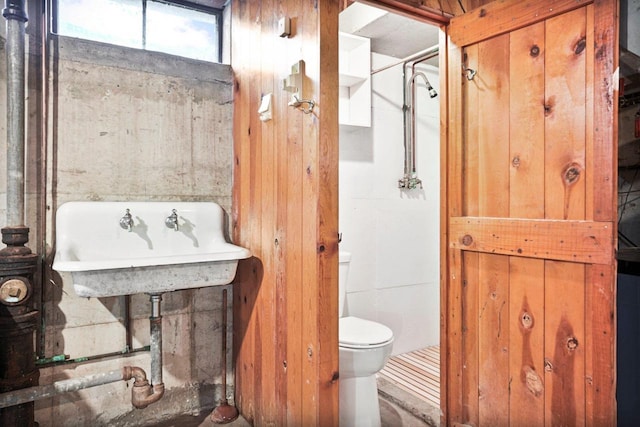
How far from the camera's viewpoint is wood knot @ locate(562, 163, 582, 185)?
1301 mm

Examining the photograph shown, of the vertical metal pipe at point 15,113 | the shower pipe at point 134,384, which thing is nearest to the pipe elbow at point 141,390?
the shower pipe at point 134,384

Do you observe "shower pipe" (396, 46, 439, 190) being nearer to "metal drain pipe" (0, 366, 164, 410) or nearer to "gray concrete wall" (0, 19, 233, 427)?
"gray concrete wall" (0, 19, 233, 427)

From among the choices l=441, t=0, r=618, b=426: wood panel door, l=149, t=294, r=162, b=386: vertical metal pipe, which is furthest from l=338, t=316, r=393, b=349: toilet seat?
l=149, t=294, r=162, b=386: vertical metal pipe

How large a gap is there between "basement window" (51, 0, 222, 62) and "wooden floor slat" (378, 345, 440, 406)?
216cm

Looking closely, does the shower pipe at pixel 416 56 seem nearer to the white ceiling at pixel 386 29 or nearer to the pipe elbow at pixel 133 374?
the white ceiling at pixel 386 29

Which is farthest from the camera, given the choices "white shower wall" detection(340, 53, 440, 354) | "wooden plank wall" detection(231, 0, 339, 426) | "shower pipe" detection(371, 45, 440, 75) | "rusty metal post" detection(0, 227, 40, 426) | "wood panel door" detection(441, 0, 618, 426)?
"white shower wall" detection(340, 53, 440, 354)

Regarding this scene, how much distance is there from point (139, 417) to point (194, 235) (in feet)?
2.96

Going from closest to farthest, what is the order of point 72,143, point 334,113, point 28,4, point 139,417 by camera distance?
point 334,113 → point 28,4 → point 72,143 → point 139,417

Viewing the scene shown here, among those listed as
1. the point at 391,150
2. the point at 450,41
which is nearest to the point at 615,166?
the point at 450,41

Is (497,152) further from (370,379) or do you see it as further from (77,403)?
(77,403)

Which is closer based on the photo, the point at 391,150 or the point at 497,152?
the point at 497,152

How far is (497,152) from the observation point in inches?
61.4

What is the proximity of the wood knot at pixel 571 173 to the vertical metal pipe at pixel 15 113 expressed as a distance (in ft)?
6.62

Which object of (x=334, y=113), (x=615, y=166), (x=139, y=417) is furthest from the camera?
(x=139, y=417)
